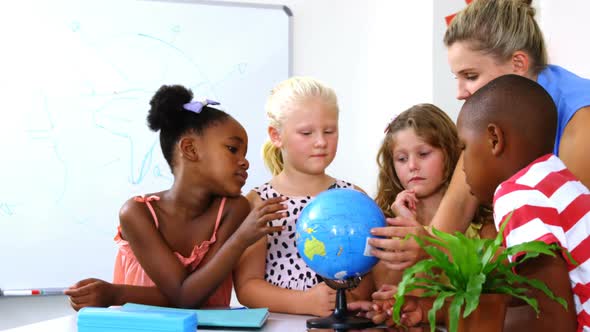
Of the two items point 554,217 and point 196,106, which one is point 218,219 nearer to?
point 196,106

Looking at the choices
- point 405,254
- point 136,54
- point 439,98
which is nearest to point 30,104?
point 136,54

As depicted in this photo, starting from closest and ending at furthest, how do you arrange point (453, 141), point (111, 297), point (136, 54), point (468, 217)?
point (111, 297), point (468, 217), point (453, 141), point (136, 54)

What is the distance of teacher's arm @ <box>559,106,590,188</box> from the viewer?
6.06 ft

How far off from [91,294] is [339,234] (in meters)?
0.85

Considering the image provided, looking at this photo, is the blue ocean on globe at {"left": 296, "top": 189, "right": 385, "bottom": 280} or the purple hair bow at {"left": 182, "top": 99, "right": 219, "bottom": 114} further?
the purple hair bow at {"left": 182, "top": 99, "right": 219, "bottom": 114}

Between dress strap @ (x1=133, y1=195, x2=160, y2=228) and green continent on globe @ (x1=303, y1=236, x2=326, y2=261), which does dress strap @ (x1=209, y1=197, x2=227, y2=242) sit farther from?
green continent on globe @ (x1=303, y1=236, x2=326, y2=261)

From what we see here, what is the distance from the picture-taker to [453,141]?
2.53 metres

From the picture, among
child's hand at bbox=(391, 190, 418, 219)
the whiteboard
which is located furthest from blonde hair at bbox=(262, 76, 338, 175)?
the whiteboard

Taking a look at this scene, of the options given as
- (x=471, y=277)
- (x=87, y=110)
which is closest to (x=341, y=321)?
(x=471, y=277)

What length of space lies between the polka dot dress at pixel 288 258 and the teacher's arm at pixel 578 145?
2.94 feet

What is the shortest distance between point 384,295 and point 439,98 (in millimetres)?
2075

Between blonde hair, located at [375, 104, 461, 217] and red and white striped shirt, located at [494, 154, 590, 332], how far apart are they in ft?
3.71

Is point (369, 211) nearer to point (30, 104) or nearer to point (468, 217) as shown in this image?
point (468, 217)

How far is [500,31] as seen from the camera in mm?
2086
